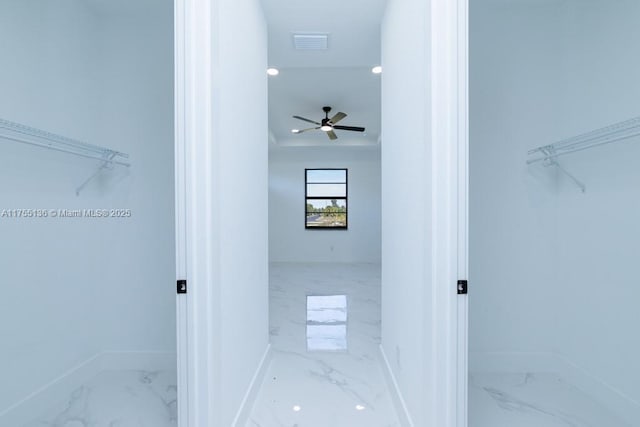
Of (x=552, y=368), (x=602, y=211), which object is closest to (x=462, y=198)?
(x=602, y=211)

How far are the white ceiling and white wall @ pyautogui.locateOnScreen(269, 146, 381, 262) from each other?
2.26 ft

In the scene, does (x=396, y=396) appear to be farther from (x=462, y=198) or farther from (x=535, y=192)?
(x=535, y=192)

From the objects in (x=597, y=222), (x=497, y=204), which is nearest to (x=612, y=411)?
(x=597, y=222)

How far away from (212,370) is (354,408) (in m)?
0.99

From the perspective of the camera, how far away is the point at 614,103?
5.83 feet

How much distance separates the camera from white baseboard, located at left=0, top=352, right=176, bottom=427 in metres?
1.59

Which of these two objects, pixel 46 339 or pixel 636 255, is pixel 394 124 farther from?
pixel 46 339

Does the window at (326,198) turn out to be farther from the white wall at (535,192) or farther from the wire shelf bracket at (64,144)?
the wire shelf bracket at (64,144)

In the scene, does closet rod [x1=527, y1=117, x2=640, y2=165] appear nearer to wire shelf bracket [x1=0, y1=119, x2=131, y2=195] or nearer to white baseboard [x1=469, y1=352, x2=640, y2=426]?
white baseboard [x1=469, y1=352, x2=640, y2=426]

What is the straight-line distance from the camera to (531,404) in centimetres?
181

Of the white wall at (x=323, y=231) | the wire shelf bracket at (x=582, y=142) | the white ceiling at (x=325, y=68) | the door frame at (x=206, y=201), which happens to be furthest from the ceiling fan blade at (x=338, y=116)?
the door frame at (x=206, y=201)

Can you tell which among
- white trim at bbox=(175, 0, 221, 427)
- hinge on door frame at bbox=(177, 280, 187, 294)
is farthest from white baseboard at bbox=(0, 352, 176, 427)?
hinge on door frame at bbox=(177, 280, 187, 294)

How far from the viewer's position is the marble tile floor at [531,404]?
1654 mm

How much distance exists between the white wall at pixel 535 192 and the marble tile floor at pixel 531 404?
0.31ft
